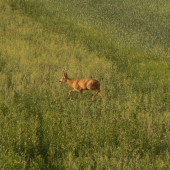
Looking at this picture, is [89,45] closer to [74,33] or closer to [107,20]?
[74,33]

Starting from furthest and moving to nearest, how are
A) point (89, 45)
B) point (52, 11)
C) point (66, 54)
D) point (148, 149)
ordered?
point (52, 11)
point (89, 45)
point (66, 54)
point (148, 149)

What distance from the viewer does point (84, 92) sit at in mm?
9102

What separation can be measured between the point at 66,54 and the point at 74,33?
4.51m

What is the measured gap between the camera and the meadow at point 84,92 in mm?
5348

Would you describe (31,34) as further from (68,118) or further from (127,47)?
(68,118)

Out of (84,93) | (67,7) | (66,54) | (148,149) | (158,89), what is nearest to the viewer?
(148,149)

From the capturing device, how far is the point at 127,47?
15.9m

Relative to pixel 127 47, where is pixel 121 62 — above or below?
below

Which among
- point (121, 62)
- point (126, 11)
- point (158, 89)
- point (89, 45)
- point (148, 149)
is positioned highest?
point (126, 11)

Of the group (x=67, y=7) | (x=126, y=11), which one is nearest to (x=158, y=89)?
(x=67, y=7)

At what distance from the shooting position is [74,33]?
17.3 metres

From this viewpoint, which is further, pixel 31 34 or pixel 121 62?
pixel 31 34

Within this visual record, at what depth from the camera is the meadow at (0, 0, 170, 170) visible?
535cm

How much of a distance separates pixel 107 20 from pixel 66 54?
953cm
